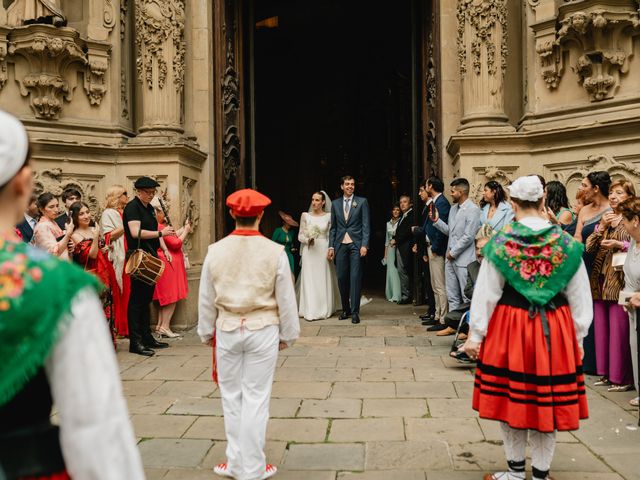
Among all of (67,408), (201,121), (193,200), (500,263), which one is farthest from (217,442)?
(201,121)

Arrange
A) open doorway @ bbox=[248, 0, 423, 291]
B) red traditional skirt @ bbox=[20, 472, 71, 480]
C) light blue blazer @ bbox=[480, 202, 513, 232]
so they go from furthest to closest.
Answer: open doorway @ bbox=[248, 0, 423, 291] → light blue blazer @ bbox=[480, 202, 513, 232] → red traditional skirt @ bbox=[20, 472, 71, 480]

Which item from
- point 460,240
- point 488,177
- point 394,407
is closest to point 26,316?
point 394,407

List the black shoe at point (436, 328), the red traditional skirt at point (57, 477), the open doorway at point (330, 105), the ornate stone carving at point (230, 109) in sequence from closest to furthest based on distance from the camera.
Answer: the red traditional skirt at point (57, 477) < the black shoe at point (436, 328) < the ornate stone carving at point (230, 109) < the open doorway at point (330, 105)

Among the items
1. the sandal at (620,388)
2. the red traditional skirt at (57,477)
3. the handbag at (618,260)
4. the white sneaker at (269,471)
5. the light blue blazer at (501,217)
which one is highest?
the light blue blazer at (501,217)

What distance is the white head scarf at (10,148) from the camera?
1466 mm

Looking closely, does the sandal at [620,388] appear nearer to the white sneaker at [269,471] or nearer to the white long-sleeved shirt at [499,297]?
the white long-sleeved shirt at [499,297]

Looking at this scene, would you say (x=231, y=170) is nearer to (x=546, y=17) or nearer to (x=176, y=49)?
(x=176, y=49)

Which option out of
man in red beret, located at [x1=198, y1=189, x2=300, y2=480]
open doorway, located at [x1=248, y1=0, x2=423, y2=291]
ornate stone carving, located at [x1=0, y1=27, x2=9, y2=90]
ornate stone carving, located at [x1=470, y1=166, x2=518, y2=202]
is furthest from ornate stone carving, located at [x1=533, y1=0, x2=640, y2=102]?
open doorway, located at [x1=248, y1=0, x2=423, y2=291]

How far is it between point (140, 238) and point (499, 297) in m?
4.91

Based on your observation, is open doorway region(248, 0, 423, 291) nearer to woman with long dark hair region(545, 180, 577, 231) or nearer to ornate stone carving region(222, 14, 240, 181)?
ornate stone carving region(222, 14, 240, 181)

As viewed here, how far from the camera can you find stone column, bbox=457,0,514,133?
9.49 m

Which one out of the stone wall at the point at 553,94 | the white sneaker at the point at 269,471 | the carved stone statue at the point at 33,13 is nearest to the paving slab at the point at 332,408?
the white sneaker at the point at 269,471

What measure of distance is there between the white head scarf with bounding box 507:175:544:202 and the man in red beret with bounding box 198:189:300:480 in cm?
141

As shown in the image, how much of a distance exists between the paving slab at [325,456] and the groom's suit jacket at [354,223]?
5.86m
